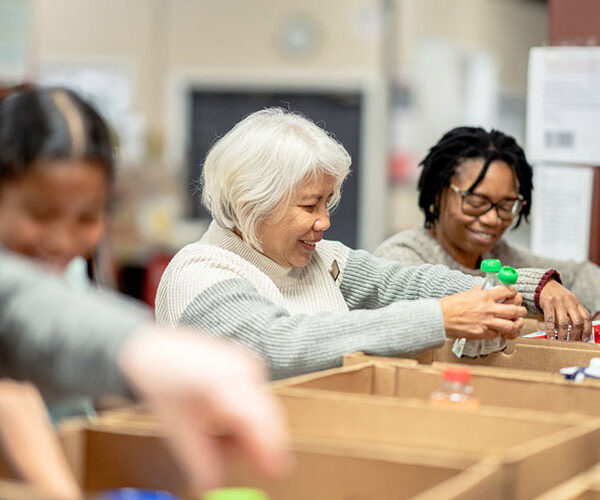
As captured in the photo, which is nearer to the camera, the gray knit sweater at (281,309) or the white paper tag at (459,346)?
the gray knit sweater at (281,309)

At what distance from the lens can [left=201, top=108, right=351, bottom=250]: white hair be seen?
2182 millimetres

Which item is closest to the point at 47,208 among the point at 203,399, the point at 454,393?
the point at 203,399

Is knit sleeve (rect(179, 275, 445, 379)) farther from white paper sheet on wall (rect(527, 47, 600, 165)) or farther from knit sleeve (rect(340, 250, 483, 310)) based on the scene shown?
white paper sheet on wall (rect(527, 47, 600, 165))

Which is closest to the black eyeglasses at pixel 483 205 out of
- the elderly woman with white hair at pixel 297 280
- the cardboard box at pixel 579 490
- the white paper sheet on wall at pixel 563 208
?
the elderly woman with white hair at pixel 297 280

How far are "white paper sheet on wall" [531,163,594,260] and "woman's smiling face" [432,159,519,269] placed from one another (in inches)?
26.0

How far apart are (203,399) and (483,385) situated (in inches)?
37.1

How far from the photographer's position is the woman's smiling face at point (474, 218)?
2805 millimetres

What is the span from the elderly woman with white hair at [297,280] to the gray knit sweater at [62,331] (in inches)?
41.3

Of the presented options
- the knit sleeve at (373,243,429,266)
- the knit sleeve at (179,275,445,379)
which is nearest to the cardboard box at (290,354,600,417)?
the knit sleeve at (179,275,445,379)

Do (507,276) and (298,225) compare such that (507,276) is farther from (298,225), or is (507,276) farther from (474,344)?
(298,225)

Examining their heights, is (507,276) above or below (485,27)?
Answer: below

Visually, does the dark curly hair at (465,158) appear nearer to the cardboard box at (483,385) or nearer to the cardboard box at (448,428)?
the cardboard box at (483,385)

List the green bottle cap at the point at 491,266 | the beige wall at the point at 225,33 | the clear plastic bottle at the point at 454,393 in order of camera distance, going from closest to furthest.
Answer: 1. the clear plastic bottle at the point at 454,393
2. the green bottle cap at the point at 491,266
3. the beige wall at the point at 225,33

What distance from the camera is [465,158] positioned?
2.88 m
